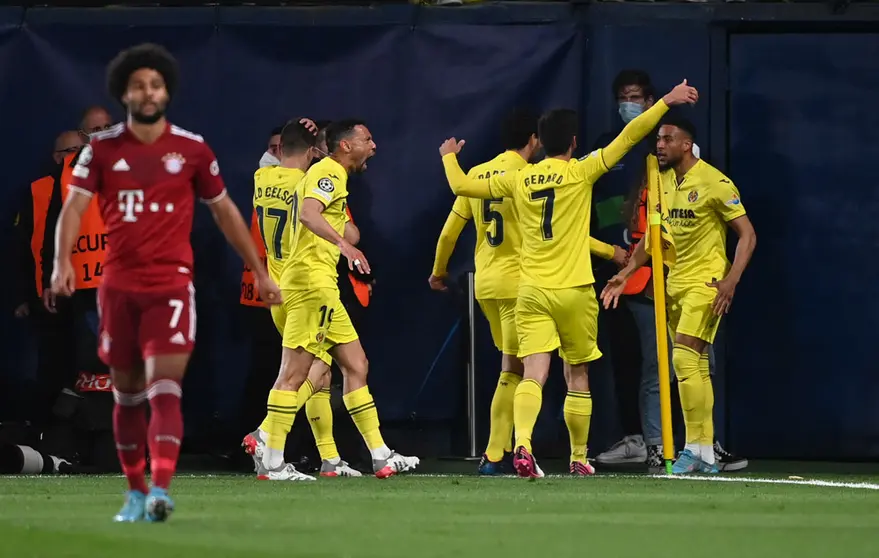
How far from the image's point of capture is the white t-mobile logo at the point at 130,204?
21.6 feet

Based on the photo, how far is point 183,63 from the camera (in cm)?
1205

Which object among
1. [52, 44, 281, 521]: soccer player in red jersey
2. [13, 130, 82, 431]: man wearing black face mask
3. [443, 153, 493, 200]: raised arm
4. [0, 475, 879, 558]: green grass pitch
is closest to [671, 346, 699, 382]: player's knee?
[0, 475, 879, 558]: green grass pitch

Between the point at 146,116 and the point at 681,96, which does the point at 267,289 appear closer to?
the point at 146,116

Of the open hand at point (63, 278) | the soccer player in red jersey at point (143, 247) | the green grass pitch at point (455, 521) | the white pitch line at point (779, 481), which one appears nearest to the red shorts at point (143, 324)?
the soccer player in red jersey at point (143, 247)

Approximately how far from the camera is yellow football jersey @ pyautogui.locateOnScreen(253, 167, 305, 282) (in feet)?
34.9

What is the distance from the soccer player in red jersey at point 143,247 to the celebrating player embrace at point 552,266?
3715mm

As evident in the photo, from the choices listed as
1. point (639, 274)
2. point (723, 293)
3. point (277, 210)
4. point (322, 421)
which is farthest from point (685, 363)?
point (277, 210)

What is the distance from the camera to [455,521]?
657 cm

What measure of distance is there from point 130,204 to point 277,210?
413cm

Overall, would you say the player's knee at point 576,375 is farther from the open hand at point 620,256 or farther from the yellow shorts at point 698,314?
the open hand at point 620,256

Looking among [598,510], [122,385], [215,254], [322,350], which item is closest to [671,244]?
[322,350]

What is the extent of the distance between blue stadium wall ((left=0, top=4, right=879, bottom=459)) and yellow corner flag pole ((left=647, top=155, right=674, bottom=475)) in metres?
1.44

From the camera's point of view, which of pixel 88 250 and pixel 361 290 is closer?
pixel 88 250

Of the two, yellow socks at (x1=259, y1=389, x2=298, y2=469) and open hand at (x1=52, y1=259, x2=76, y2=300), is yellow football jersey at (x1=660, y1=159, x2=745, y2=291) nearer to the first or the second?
yellow socks at (x1=259, y1=389, x2=298, y2=469)
